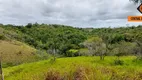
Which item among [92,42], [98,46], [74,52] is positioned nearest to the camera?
[98,46]

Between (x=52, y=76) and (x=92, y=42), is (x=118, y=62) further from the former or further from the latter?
(x=52, y=76)

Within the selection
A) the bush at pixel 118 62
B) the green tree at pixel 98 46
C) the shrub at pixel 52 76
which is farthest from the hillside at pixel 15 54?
the shrub at pixel 52 76

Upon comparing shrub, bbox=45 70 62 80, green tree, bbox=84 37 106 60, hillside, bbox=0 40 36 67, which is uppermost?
shrub, bbox=45 70 62 80

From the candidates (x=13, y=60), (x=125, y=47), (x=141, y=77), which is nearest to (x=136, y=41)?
(x=125, y=47)

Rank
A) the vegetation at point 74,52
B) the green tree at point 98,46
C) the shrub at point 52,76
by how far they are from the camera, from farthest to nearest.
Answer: the green tree at point 98,46, the vegetation at point 74,52, the shrub at point 52,76

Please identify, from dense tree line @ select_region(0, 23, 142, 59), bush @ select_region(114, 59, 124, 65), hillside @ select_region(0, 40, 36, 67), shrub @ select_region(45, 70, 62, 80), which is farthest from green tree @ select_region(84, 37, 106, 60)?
shrub @ select_region(45, 70, 62, 80)

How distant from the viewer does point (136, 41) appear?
4116 cm

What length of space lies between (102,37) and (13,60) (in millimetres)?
22865

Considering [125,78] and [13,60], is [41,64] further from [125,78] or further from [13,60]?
[125,78]

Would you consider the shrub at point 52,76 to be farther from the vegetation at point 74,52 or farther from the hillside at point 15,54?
the hillside at point 15,54

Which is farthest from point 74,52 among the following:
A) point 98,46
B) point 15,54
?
point 15,54

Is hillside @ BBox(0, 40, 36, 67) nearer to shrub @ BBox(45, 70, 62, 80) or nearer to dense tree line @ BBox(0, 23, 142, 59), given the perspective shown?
dense tree line @ BBox(0, 23, 142, 59)

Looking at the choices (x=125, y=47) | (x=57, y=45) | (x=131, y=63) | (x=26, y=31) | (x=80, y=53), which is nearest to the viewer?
(x=131, y=63)

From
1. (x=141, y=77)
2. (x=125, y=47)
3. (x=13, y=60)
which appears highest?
(x=141, y=77)
